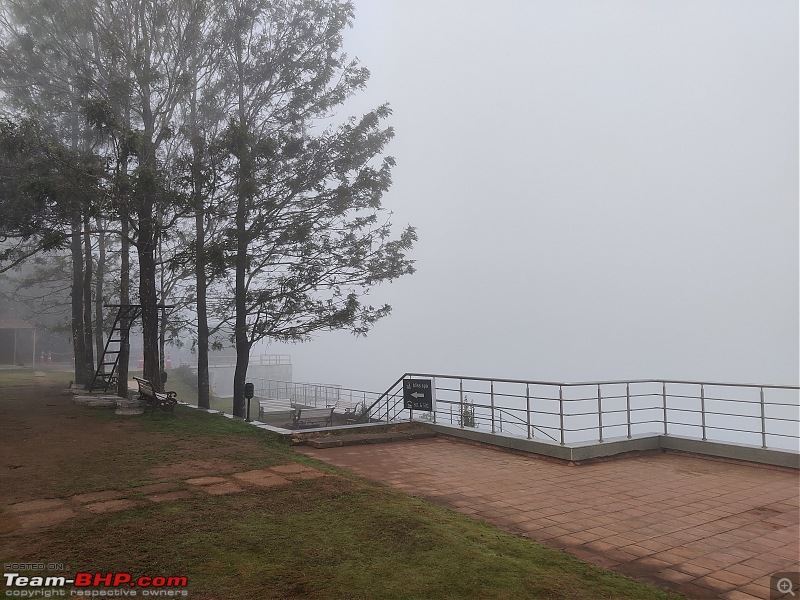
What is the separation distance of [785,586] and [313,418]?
51.9 feet

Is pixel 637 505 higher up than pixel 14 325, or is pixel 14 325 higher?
pixel 14 325

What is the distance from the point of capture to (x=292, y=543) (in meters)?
4.63

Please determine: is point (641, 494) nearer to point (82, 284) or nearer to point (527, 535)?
point (527, 535)

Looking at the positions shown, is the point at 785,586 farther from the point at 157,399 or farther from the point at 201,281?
the point at 201,281

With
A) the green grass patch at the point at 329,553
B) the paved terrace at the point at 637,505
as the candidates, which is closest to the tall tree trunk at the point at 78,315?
the paved terrace at the point at 637,505

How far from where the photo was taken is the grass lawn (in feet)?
12.7

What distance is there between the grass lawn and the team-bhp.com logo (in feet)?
0.35

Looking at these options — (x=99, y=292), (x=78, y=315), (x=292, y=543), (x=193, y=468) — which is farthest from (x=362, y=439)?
(x=78, y=315)

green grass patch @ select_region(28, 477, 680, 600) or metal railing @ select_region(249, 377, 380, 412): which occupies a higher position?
green grass patch @ select_region(28, 477, 680, 600)

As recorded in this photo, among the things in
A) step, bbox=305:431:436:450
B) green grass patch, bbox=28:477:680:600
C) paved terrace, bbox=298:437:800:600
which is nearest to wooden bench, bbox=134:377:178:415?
A: step, bbox=305:431:436:450

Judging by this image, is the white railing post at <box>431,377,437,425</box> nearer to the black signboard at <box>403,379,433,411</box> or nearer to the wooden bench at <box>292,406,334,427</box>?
the black signboard at <box>403,379,433,411</box>

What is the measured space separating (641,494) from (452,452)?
3.39 meters

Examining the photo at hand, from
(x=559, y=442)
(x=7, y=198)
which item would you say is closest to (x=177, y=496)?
(x=559, y=442)

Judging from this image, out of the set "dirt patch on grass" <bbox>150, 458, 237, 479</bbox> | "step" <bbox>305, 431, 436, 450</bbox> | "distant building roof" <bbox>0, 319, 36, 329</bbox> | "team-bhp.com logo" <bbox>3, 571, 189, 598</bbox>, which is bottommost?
"step" <bbox>305, 431, 436, 450</bbox>
